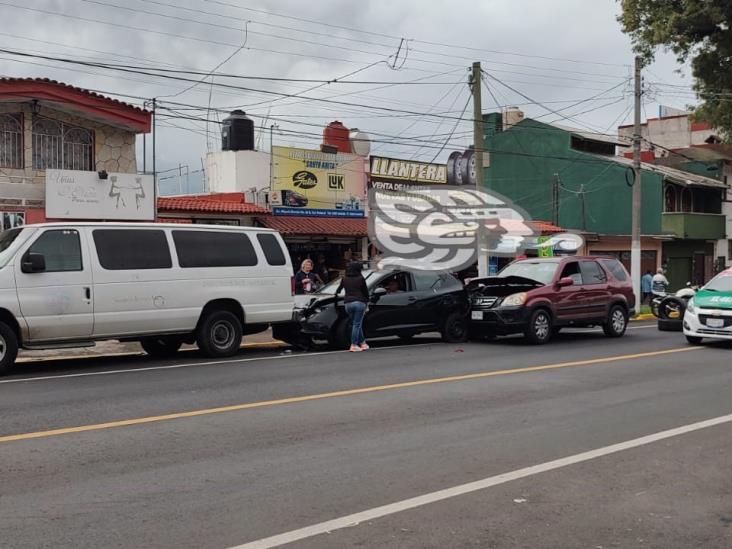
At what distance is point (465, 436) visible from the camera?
6973 mm

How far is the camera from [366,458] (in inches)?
244

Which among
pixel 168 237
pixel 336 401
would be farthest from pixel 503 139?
pixel 336 401

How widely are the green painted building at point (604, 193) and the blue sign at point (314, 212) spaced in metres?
12.2

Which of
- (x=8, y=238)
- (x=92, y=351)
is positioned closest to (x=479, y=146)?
(x=92, y=351)

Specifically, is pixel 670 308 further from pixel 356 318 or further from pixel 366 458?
pixel 366 458

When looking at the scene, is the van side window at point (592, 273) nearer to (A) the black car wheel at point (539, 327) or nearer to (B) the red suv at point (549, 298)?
(B) the red suv at point (549, 298)

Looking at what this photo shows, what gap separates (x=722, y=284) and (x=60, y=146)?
15.3 metres

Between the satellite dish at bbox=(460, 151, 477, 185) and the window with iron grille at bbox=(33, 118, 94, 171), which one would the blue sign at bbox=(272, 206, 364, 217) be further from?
the satellite dish at bbox=(460, 151, 477, 185)

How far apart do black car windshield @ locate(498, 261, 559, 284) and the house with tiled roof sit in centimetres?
1002

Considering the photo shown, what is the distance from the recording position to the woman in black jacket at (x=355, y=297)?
44.4ft

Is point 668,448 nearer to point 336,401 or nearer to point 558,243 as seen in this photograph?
point 336,401

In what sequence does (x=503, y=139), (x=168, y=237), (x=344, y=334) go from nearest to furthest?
(x=168, y=237) < (x=344, y=334) < (x=503, y=139)

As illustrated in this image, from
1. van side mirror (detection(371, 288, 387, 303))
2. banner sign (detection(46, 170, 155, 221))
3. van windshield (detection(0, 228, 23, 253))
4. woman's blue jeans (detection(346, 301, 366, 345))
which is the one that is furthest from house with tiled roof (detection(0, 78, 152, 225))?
woman's blue jeans (detection(346, 301, 366, 345))

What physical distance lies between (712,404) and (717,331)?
20.2 ft
